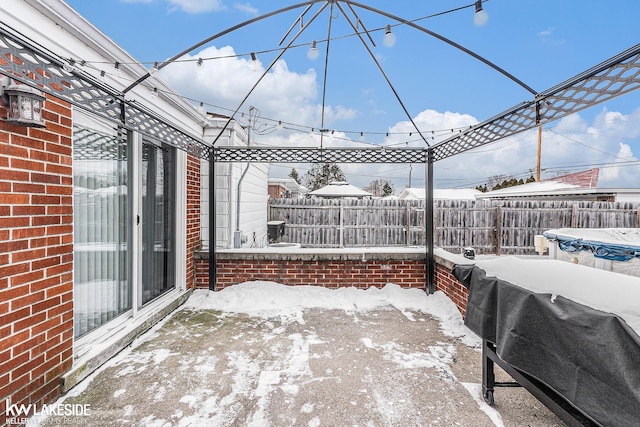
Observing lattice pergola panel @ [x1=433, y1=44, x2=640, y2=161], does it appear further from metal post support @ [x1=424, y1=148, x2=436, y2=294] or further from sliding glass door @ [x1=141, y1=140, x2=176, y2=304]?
sliding glass door @ [x1=141, y1=140, x2=176, y2=304]

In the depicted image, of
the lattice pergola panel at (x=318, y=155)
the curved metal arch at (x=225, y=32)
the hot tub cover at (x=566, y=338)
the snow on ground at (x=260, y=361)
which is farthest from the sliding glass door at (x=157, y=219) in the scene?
the hot tub cover at (x=566, y=338)

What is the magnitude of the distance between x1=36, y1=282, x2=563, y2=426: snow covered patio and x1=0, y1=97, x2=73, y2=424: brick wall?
12.5 inches

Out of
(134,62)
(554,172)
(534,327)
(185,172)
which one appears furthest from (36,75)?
(554,172)

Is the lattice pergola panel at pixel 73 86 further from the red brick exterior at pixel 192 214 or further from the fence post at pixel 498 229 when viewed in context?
the fence post at pixel 498 229

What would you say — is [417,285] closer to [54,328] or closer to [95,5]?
[54,328]

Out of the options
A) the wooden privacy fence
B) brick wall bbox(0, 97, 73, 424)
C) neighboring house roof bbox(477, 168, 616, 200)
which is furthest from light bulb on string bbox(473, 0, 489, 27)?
neighboring house roof bbox(477, 168, 616, 200)

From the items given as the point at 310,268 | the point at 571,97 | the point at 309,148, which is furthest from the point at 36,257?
the point at 571,97

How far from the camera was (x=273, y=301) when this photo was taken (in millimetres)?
4281

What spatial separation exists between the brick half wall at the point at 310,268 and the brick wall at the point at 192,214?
0.14 m

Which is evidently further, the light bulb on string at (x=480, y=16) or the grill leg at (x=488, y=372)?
the light bulb on string at (x=480, y=16)

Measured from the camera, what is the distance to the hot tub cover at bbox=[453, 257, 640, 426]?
123 cm

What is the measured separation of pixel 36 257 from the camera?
212 cm

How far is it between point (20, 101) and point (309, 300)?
11.4ft

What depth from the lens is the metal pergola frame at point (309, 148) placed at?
6.25ft
